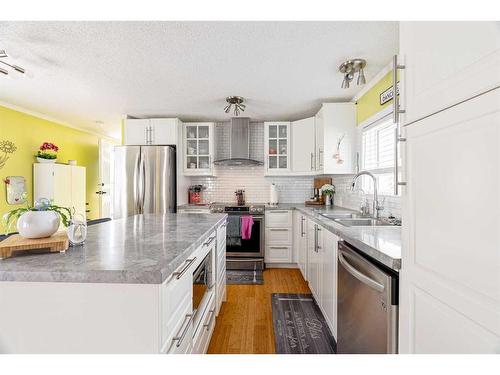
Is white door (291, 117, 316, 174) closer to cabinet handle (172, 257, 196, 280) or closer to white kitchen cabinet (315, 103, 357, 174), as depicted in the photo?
white kitchen cabinet (315, 103, 357, 174)

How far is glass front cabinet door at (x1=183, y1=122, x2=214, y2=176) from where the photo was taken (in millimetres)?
4012

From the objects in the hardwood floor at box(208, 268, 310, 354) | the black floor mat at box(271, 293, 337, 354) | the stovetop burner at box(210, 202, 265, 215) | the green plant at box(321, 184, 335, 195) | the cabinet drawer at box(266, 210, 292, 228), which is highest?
the green plant at box(321, 184, 335, 195)

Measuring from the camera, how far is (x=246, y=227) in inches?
137

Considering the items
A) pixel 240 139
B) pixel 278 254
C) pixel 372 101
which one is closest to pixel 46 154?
pixel 240 139

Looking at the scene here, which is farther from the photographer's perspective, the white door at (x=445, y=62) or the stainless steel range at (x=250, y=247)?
the stainless steel range at (x=250, y=247)

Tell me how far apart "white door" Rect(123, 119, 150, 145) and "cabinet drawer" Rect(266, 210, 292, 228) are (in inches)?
84.2

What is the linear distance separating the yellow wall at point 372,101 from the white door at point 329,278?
1379 millimetres

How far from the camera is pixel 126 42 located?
1.93m

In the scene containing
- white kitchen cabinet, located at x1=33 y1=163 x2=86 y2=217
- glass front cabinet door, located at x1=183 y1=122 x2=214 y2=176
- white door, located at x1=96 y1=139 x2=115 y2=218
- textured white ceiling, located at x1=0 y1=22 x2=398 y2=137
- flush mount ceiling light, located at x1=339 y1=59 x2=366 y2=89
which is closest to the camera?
textured white ceiling, located at x1=0 y1=22 x2=398 y2=137

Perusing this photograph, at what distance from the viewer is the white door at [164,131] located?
3.83 meters

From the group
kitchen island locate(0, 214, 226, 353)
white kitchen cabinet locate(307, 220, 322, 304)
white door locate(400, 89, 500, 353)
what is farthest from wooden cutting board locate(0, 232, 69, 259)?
white kitchen cabinet locate(307, 220, 322, 304)

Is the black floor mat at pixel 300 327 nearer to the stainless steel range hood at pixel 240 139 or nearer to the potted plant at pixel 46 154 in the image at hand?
the stainless steel range hood at pixel 240 139

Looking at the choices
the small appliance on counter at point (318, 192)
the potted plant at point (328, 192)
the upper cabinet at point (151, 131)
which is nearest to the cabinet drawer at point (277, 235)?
the small appliance on counter at point (318, 192)
